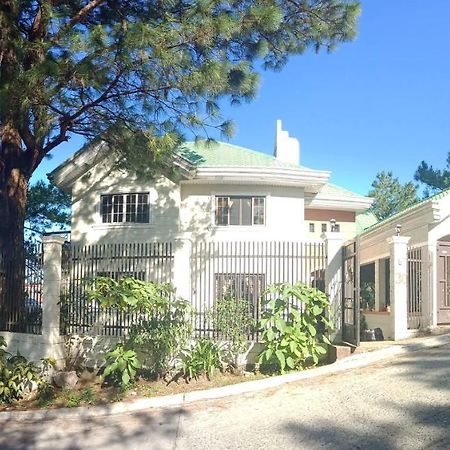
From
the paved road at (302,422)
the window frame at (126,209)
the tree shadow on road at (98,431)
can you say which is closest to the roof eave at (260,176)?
the window frame at (126,209)

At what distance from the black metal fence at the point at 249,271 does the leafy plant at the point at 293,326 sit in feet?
1.78

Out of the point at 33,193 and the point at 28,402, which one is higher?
the point at 33,193

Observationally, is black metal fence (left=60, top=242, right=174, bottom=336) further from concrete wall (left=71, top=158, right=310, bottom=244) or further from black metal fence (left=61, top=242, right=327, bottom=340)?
concrete wall (left=71, top=158, right=310, bottom=244)

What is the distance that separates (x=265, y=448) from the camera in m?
5.90

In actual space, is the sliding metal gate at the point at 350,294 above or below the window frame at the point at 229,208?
below

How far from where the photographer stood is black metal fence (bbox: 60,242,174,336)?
1020 centimetres

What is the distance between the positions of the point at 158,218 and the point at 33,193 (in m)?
5.00

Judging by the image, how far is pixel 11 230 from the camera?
36.5ft

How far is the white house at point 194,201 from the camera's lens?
16.1m

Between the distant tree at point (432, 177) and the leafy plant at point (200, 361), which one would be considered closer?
the leafy plant at point (200, 361)

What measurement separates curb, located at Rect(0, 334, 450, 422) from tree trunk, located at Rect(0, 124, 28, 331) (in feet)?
10.2

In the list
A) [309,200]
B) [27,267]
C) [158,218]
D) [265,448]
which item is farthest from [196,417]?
[309,200]

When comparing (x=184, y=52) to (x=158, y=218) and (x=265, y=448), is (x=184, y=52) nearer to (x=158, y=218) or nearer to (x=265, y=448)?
(x=265, y=448)

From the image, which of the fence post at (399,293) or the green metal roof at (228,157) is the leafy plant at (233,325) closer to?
the fence post at (399,293)
